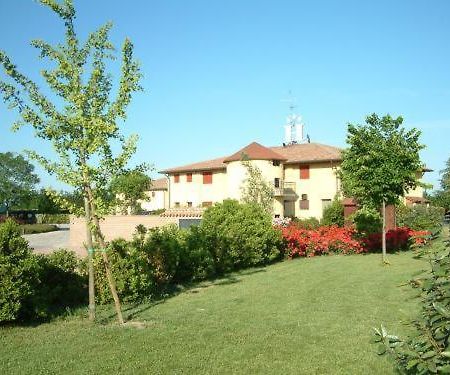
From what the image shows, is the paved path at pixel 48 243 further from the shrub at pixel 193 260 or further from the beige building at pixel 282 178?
the beige building at pixel 282 178

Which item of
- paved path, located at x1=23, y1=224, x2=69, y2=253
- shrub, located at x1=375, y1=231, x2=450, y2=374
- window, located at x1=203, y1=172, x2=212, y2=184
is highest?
window, located at x1=203, y1=172, x2=212, y2=184

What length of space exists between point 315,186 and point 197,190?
40.9 feet

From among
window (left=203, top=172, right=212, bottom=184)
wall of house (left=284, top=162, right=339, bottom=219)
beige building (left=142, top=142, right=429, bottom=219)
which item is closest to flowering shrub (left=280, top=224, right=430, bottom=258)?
beige building (left=142, top=142, right=429, bottom=219)

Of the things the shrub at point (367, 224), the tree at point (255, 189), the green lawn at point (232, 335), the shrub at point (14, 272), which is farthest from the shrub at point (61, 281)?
the tree at point (255, 189)

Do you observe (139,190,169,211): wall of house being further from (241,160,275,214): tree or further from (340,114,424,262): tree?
(340,114,424,262): tree

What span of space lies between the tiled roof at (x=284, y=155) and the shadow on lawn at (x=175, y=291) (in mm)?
24281

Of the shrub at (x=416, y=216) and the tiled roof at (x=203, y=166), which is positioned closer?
the shrub at (x=416, y=216)

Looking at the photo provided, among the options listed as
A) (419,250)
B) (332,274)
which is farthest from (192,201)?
(419,250)

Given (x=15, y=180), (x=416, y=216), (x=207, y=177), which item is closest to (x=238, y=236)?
(x=416, y=216)

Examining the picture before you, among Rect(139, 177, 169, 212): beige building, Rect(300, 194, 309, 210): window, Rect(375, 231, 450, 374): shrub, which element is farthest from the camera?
Rect(139, 177, 169, 212): beige building

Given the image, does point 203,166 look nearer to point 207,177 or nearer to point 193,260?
point 207,177

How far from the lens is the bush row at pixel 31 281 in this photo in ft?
25.7

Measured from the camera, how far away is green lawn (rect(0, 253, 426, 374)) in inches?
235

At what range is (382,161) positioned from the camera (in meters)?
15.7
